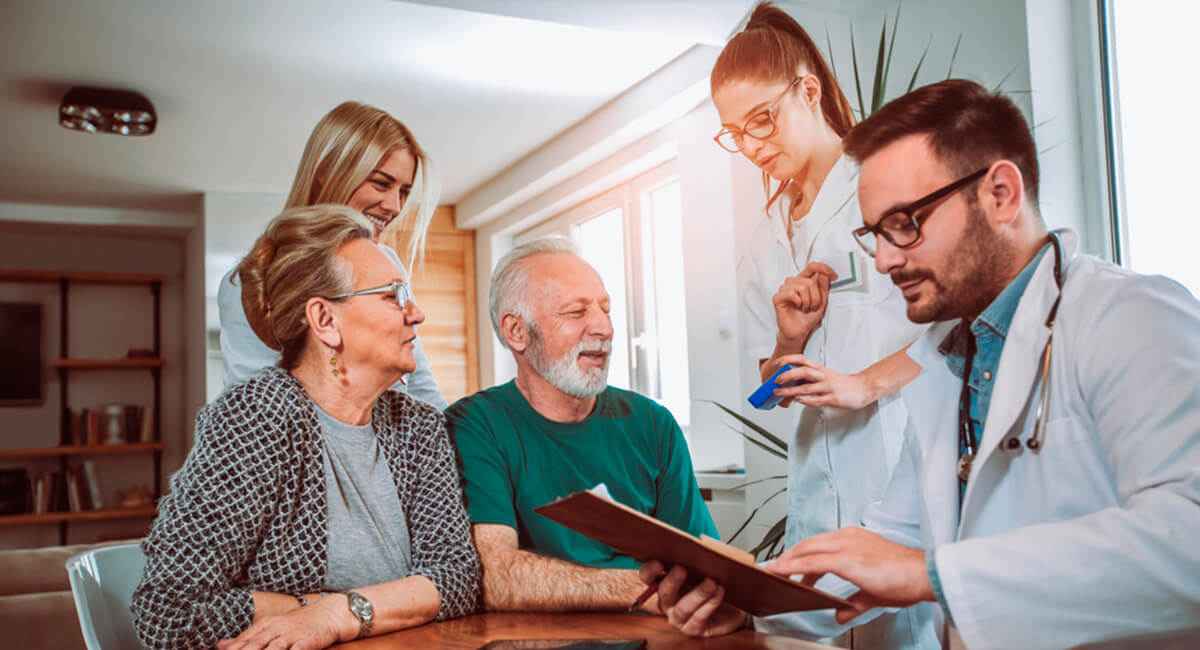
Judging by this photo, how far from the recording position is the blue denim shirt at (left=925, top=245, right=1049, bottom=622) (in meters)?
1.52

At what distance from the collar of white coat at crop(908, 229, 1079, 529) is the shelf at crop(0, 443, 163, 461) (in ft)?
22.5

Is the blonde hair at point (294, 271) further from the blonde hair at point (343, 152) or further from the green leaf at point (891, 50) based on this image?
the green leaf at point (891, 50)

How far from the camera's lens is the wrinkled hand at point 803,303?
2854 mm

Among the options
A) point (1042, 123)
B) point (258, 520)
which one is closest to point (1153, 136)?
point (1042, 123)

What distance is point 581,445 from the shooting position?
2.11m

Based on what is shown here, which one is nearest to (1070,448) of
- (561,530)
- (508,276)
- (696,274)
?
(561,530)

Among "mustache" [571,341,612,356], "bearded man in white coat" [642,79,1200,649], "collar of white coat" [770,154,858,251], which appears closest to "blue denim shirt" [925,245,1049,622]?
"bearded man in white coat" [642,79,1200,649]

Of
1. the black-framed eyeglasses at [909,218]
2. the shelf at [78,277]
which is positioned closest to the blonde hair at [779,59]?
the black-framed eyeglasses at [909,218]

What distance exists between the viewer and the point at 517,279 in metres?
2.30

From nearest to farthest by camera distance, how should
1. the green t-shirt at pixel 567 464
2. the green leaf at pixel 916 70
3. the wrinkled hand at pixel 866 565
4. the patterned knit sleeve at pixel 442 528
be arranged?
the wrinkled hand at pixel 866 565
the patterned knit sleeve at pixel 442 528
the green t-shirt at pixel 567 464
the green leaf at pixel 916 70

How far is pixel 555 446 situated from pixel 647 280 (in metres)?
3.42

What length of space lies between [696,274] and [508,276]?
2.33m

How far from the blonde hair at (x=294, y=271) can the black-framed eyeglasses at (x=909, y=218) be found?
0.96 m

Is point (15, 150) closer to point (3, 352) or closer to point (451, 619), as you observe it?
point (3, 352)
